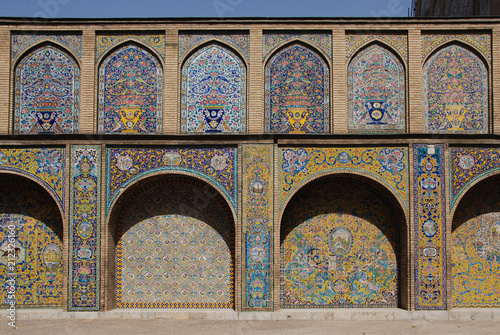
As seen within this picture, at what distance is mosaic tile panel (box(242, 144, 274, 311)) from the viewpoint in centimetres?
1034

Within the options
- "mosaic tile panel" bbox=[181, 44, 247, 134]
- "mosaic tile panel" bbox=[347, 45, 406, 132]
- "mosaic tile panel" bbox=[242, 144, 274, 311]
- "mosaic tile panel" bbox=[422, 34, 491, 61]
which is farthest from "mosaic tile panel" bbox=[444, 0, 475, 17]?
"mosaic tile panel" bbox=[242, 144, 274, 311]

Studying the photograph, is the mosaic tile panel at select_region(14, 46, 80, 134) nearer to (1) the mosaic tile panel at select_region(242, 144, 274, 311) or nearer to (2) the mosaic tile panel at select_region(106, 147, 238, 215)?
(2) the mosaic tile panel at select_region(106, 147, 238, 215)

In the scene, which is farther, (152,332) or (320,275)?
(320,275)

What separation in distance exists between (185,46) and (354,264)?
18.2 feet

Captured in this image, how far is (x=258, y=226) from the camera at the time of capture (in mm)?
10398

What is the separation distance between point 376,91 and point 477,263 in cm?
401

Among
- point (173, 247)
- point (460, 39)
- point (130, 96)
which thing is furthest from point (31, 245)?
point (460, 39)

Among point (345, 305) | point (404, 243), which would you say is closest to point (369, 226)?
point (404, 243)

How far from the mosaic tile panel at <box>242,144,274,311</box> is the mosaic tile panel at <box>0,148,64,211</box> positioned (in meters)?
3.56

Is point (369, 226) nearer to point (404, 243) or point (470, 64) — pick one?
point (404, 243)

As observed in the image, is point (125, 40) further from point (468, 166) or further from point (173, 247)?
point (468, 166)

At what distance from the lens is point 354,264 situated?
35.8ft

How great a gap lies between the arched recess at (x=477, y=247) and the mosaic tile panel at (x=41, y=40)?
8.31 meters

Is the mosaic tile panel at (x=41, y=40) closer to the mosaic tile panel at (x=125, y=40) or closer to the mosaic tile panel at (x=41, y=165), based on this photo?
the mosaic tile panel at (x=125, y=40)
